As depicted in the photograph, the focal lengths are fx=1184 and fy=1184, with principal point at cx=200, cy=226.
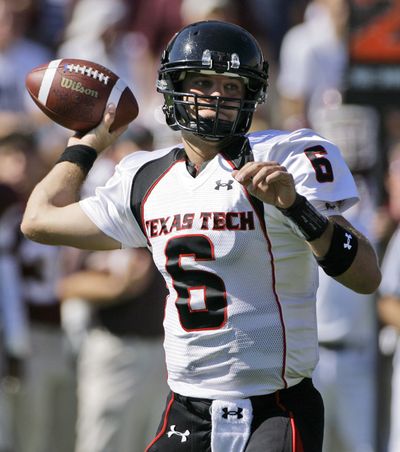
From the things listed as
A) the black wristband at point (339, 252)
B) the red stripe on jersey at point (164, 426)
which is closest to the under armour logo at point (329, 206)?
the black wristband at point (339, 252)

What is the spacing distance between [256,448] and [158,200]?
897mm

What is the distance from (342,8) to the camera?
9078 millimetres

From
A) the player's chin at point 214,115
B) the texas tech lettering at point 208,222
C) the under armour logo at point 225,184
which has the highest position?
the player's chin at point 214,115

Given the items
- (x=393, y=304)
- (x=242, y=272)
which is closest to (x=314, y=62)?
(x=393, y=304)

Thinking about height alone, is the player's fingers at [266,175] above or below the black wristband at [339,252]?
above

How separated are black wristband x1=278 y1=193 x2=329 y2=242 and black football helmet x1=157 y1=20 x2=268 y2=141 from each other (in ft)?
1.56

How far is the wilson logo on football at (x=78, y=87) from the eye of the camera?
171 inches

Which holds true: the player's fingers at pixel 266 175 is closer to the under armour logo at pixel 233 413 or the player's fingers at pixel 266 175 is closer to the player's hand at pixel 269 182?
the player's hand at pixel 269 182

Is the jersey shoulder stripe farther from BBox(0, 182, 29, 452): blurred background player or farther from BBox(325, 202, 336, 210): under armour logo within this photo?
BBox(0, 182, 29, 452): blurred background player

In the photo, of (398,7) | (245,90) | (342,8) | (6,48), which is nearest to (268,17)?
(342,8)

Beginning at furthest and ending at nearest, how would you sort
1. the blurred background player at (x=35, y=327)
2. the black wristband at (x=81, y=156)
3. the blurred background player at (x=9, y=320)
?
1. the blurred background player at (x=35, y=327)
2. the blurred background player at (x=9, y=320)
3. the black wristband at (x=81, y=156)

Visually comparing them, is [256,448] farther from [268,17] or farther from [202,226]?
[268,17]

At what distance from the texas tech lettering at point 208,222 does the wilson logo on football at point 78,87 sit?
630 mm

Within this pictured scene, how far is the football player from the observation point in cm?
382
